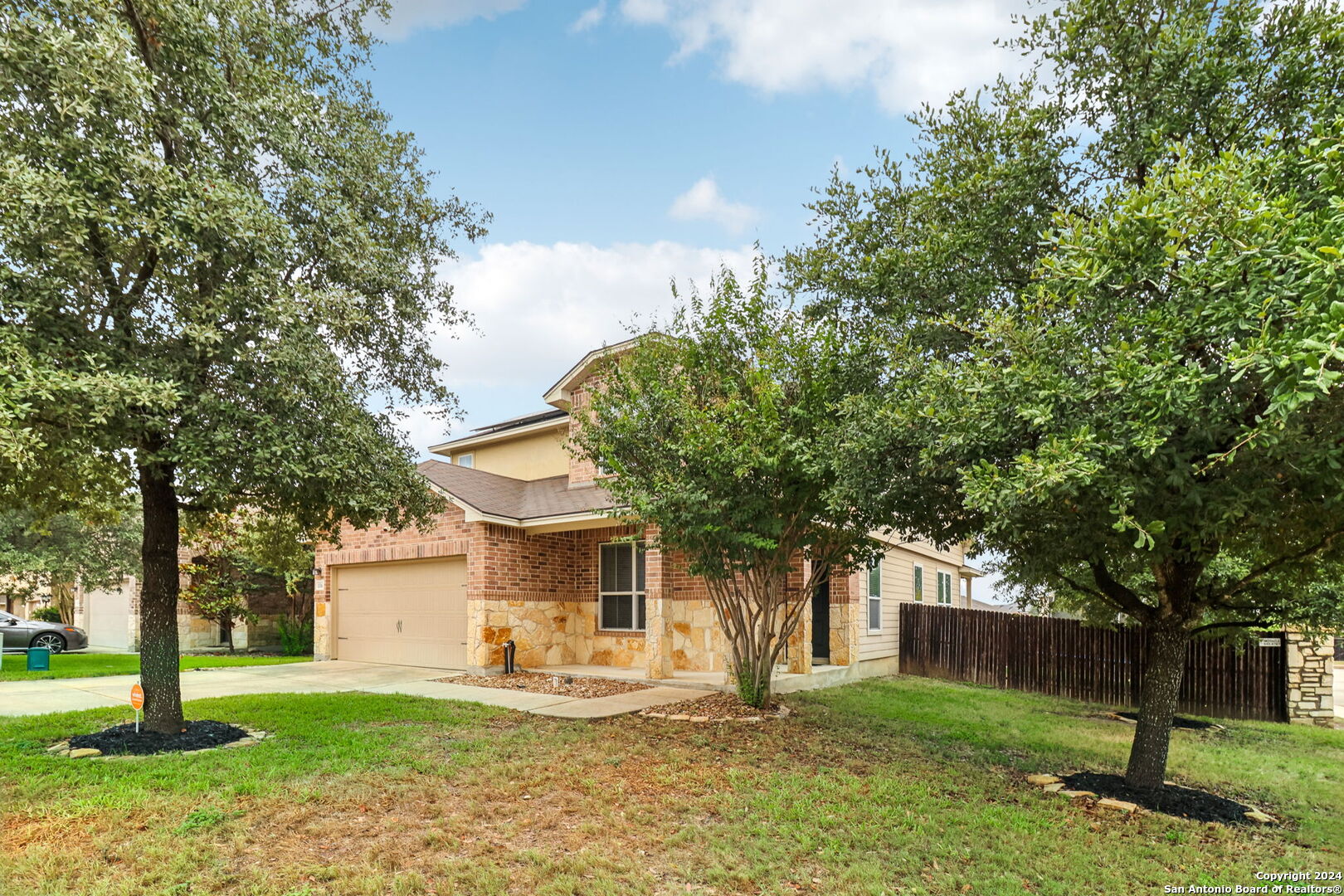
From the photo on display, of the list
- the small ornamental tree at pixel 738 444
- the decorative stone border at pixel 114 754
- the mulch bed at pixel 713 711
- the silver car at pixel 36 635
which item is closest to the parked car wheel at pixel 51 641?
the silver car at pixel 36 635

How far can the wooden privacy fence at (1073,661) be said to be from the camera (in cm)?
1195

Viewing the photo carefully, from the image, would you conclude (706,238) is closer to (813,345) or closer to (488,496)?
(488,496)

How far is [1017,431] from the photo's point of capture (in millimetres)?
5230

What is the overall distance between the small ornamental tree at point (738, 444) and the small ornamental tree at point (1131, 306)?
3.28ft

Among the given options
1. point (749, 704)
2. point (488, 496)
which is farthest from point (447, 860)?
point (488, 496)

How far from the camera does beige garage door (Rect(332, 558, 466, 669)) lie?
1451cm

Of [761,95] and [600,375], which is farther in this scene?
[761,95]

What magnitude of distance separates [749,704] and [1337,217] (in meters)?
8.08

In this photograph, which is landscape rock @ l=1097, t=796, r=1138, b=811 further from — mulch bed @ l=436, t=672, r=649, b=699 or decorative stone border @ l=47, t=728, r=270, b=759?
decorative stone border @ l=47, t=728, r=270, b=759

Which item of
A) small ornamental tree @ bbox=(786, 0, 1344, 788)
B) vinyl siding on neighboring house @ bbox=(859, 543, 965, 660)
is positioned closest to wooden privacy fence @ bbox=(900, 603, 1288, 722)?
vinyl siding on neighboring house @ bbox=(859, 543, 965, 660)

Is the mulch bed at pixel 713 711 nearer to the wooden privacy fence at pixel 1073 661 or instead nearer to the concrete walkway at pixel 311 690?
the concrete walkway at pixel 311 690

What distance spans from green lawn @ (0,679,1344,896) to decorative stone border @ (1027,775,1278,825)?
18 centimetres

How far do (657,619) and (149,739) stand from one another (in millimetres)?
7030

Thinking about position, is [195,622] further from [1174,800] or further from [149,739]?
[1174,800]
